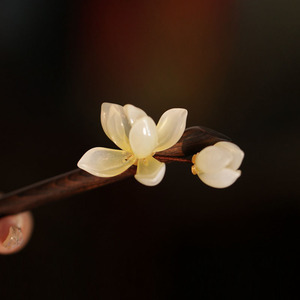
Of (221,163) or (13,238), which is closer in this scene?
(221,163)

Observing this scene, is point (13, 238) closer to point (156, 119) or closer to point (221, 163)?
point (221, 163)

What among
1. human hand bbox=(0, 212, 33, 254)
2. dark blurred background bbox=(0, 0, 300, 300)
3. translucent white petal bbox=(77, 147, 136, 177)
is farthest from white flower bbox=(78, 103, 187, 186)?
dark blurred background bbox=(0, 0, 300, 300)

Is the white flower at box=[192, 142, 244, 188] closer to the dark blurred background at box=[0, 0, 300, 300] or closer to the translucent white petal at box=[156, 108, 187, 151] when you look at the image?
the translucent white petal at box=[156, 108, 187, 151]

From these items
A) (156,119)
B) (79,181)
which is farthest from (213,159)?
(156,119)

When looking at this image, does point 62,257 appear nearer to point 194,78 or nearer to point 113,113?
point 194,78

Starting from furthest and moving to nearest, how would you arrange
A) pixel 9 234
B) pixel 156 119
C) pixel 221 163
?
1. pixel 156 119
2. pixel 9 234
3. pixel 221 163

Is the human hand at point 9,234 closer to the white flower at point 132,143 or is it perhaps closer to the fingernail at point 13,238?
the fingernail at point 13,238

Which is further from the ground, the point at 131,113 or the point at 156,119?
the point at 156,119

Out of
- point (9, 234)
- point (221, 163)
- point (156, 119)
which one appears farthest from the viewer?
point (156, 119)
